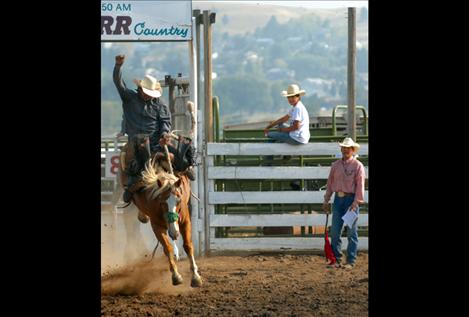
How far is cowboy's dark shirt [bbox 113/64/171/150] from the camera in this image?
12227 mm

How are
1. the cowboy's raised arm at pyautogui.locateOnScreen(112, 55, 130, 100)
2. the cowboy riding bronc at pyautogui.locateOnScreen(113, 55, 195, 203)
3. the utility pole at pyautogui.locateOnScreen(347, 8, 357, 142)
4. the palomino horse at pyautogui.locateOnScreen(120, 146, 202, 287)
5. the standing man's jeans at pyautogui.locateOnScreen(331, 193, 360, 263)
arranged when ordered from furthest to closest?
the utility pole at pyautogui.locateOnScreen(347, 8, 357, 142), the standing man's jeans at pyautogui.locateOnScreen(331, 193, 360, 263), the cowboy riding bronc at pyautogui.locateOnScreen(113, 55, 195, 203), the cowboy's raised arm at pyautogui.locateOnScreen(112, 55, 130, 100), the palomino horse at pyautogui.locateOnScreen(120, 146, 202, 287)

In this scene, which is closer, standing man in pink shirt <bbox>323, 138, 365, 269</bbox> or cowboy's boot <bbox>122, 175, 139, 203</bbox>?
cowboy's boot <bbox>122, 175, 139, 203</bbox>

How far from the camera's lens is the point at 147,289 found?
1152 centimetres

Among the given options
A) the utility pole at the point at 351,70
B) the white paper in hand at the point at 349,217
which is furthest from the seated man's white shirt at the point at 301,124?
the white paper in hand at the point at 349,217

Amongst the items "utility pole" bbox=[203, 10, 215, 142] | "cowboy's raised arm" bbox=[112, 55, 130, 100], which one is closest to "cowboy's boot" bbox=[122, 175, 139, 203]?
"cowboy's raised arm" bbox=[112, 55, 130, 100]

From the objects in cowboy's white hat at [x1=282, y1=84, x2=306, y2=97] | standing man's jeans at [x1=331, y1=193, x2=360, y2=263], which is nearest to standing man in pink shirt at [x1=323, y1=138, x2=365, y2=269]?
standing man's jeans at [x1=331, y1=193, x2=360, y2=263]

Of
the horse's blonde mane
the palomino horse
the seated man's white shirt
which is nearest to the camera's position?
the palomino horse

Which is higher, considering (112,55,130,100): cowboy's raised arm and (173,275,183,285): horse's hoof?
(112,55,130,100): cowboy's raised arm

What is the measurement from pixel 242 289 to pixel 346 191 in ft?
6.88

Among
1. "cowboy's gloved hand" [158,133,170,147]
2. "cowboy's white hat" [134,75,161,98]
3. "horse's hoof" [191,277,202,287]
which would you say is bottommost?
"horse's hoof" [191,277,202,287]

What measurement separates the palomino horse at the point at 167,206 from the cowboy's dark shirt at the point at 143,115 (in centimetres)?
47

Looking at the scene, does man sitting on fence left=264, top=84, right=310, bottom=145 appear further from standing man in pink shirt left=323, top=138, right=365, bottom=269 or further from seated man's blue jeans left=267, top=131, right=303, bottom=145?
standing man in pink shirt left=323, top=138, right=365, bottom=269
